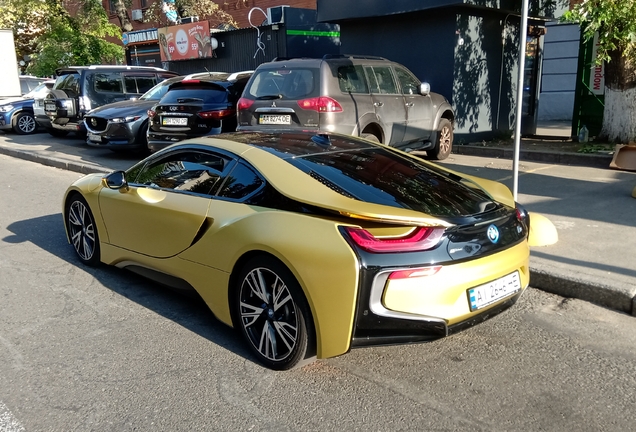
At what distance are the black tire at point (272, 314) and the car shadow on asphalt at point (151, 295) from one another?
194 millimetres

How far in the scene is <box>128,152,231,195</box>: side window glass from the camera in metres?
4.27

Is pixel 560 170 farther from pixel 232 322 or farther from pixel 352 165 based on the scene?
pixel 232 322

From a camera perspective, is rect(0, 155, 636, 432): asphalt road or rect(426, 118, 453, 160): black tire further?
rect(426, 118, 453, 160): black tire

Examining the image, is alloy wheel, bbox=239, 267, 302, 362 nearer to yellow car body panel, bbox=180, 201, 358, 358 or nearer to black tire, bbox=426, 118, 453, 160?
yellow car body panel, bbox=180, 201, 358, 358

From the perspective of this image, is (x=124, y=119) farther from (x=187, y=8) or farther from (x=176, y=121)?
(x=187, y=8)

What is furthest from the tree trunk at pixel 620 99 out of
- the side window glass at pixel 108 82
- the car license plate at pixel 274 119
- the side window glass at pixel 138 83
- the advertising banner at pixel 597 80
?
the side window glass at pixel 108 82

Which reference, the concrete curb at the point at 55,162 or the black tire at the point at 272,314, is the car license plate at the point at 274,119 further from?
the black tire at the point at 272,314

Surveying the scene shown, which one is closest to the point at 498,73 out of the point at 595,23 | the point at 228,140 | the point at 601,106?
the point at 601,106

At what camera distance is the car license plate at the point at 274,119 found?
8578 mm

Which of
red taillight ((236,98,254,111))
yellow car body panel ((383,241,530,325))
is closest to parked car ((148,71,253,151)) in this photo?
red taillight ((236,98,254,111))

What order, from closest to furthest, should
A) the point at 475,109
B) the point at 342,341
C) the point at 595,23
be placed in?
the point at 342,341
the point at 595,23
the point at 475,109

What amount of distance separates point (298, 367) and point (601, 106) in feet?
33.3

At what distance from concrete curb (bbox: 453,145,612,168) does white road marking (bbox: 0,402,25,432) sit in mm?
8970

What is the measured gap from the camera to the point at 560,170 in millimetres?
9398
